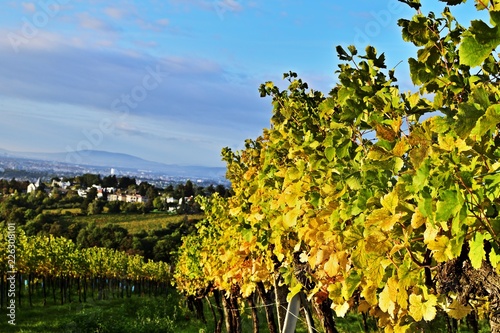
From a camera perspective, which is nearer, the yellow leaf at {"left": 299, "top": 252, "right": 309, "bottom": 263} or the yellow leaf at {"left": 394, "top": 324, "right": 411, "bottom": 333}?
the yellow leaf at {"left": 394, "top": 324, "right": 411, "bottom": 333}

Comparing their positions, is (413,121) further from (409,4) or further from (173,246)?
(173,246)

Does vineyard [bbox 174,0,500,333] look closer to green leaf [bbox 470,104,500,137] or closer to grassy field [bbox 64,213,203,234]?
green leaf [bbox 470,104,500,137]

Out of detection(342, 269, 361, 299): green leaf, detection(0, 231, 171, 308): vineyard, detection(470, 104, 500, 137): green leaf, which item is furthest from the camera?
detection(0, 231, 171, 308): vineyard

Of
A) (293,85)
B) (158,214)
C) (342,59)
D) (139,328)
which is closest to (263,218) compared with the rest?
(293,85)

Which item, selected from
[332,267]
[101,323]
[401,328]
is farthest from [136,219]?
[401,328]

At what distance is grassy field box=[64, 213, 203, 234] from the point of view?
89.6 metres

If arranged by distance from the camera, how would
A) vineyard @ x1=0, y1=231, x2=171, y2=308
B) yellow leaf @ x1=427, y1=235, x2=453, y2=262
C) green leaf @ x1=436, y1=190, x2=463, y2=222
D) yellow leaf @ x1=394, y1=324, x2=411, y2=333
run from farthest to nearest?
vineyard @ x1=0, y1=231, x2=171, y2=308 → yellow leaf @ x1=394, y1=324, x2=411, y2=333 → yellow leaf @ x1=427, y1=235, x2=453, y2=262 → green leaf @ x1=436, y1=190, x2=463, y2=222

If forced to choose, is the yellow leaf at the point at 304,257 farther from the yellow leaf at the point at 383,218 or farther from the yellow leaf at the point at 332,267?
the yellow leaf at the point at 383,218

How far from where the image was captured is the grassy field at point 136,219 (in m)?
89.6

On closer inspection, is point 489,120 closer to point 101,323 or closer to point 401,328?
point 401,328

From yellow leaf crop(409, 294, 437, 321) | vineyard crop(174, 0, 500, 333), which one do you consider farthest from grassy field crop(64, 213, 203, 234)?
yellow leaf crop(409, 294, 437, 321)

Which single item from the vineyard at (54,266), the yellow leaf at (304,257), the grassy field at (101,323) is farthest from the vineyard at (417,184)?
the vineyard at (54,266)

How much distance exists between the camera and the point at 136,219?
98438 mm

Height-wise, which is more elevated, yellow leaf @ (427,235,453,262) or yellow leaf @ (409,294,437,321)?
yellow leaf @ (427,235,453,262)
